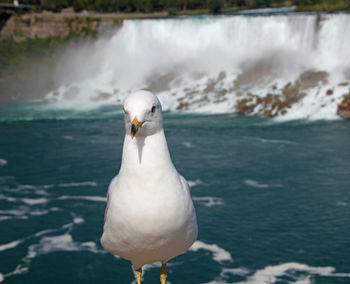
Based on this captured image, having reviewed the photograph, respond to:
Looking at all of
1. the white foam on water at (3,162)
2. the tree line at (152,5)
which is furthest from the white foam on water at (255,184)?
the tree line at (152,5)

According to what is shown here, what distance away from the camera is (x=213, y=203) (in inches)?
760

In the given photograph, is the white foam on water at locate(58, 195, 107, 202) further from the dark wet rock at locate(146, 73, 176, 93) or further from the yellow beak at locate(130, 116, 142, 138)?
the dark wet rock at locate(146, 73, 176, 93)

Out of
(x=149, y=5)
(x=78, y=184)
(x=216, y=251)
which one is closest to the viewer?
(x=216, y=251)

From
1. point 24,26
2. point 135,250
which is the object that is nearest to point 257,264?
point 135,250

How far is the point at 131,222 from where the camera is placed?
4.83m

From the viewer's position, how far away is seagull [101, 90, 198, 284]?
450 cm

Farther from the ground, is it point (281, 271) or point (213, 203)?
point (213, 203)

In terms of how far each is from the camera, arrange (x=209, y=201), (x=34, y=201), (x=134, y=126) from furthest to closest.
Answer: (x=34, y=201) → (x=209, y=201) → (x=134, y=126)

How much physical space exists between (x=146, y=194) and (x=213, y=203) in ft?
48.6

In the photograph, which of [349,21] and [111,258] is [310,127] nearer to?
[349,21]

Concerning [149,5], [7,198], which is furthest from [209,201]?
[149,5]

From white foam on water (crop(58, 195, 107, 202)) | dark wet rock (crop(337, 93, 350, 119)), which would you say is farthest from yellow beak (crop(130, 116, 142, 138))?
dark wet rock (crop(337, 93, 350, 119))

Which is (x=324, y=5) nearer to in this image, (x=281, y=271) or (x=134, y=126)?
(x=281, y=271)

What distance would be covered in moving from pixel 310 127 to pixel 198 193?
14692 mm
